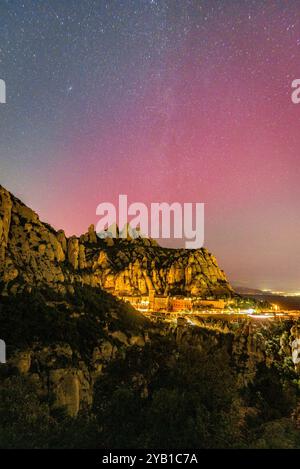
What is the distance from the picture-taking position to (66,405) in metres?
28.8

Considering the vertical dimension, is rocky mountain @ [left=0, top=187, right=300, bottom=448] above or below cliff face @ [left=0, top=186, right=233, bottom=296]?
below

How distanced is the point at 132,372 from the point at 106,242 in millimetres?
106538

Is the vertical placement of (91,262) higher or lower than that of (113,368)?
higher

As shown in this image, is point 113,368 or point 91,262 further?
point 91,262

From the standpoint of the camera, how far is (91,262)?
395 feet

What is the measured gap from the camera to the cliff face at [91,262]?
5016 cm

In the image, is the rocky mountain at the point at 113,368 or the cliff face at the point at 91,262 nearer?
the rocky mountain at the point at 113,368

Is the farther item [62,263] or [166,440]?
[62,263]

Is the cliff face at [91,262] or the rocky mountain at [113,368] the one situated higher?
the cliff face at [91,262]

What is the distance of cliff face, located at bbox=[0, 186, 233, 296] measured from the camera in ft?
165

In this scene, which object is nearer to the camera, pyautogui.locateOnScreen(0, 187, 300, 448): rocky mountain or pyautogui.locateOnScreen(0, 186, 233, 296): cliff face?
pyautogui.locateOnScreen(0, 187, 300, 448): rocky mountain

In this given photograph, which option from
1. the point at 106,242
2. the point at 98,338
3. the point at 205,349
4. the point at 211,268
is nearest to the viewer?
the point at 98,338

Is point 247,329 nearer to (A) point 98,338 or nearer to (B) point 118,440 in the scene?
(A) point 98,338
